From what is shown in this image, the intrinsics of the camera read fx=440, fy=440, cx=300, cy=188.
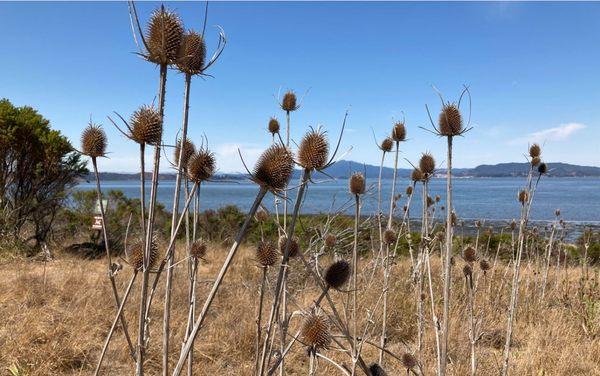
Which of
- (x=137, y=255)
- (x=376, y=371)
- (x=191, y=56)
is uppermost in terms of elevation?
(x=191, y=56)

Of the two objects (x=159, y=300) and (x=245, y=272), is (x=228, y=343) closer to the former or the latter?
(x=159, y=300)

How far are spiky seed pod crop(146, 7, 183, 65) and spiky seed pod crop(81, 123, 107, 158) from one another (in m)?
0.63

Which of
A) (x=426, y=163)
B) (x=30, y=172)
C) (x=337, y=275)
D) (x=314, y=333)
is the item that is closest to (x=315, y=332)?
(x=314, y=333)

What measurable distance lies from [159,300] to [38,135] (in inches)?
233

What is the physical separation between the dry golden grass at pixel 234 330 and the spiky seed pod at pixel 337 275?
1877 mm

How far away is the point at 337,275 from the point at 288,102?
6.16ft

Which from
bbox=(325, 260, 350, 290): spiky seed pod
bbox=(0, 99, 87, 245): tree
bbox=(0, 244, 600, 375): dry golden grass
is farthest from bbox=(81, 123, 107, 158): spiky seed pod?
bbox=(0, 99, 87, 245): tree

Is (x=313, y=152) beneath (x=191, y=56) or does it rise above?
beneath

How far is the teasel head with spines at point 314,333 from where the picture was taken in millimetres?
1641

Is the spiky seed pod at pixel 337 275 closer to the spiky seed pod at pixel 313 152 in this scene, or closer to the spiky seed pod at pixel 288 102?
the spiky seed pod at pixel 313 152

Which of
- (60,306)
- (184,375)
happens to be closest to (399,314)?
(184,375)

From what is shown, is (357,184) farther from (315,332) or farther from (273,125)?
(273,125)

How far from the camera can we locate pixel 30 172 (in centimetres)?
1002

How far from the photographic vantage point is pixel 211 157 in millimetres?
1771
